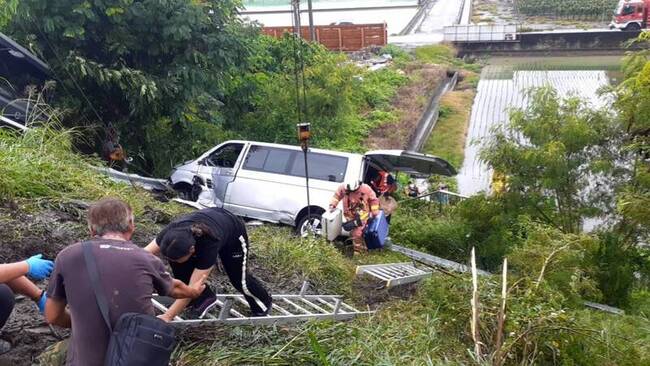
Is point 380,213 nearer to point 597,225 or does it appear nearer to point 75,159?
point 597,225

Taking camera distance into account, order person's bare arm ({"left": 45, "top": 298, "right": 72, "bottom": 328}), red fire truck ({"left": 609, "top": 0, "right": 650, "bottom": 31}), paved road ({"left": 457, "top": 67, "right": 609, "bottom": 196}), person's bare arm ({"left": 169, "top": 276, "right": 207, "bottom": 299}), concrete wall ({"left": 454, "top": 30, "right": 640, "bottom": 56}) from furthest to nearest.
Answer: concrete wall ({"left": 454, "top": 30, "right": 640, "bottom": 56})
red fire truck ({"left": 609, "top": 0, "right": 650, "bottom": 31})
paved road ({"left": 457, "top": 67, "right": 609, "bottom": 196})
person's bare arm ({"left": 169, "top": 276, "right": 207, "bottom": 299})
person's bare arm ({"left": 45, "top": 298, "right": 72, "bottom": 328})

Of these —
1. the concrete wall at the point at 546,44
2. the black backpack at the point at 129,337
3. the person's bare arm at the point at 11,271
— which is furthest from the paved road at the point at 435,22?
the black backpack at the point at 129,337

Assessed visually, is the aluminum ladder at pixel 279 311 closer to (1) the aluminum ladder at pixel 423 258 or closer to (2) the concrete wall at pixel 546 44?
(1) the aluminum ladder at pixel 423 258

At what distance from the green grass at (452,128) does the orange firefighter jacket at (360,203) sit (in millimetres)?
10318

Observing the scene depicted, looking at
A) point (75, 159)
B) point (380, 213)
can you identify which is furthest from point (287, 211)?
point (75, 159)

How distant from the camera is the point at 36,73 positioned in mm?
11672

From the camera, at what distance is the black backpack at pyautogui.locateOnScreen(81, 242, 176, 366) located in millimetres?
3154

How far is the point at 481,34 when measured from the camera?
3588cm

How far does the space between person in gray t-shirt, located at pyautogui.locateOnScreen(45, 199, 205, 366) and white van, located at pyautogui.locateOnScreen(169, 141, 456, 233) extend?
6.72 meters

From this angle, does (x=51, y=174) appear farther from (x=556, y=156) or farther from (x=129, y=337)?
(x=556, y=156)

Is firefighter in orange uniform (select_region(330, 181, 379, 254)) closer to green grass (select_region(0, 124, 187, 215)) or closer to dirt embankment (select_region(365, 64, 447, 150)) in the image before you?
green grass (select_region(0, 124, 187, 215))

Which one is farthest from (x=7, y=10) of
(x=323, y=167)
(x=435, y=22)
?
(x=435, y=22)

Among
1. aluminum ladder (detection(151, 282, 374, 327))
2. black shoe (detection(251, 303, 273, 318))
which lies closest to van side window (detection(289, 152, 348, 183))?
aluminum ladder (detection(151, 282, 374, 327))

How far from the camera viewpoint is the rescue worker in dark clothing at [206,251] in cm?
405
